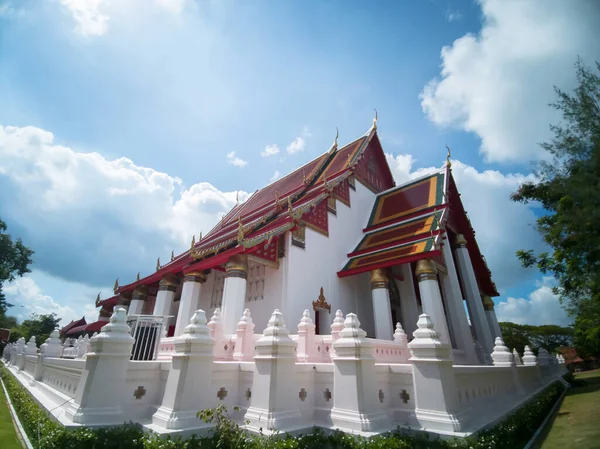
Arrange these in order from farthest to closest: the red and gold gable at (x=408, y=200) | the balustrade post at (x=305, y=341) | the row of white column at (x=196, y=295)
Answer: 1. the red and gold gable at (x=408, y=200)
2. the row of white column at (x=196, y=295)
3. the balustrade post at (x=305, y=341)

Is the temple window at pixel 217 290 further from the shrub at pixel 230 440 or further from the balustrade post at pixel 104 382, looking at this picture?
the balustrade post at pixel 104 382

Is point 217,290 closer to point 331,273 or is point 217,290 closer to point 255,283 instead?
point 255,283

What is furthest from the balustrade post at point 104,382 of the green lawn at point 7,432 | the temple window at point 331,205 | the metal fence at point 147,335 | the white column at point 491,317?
the white column at point 491,317

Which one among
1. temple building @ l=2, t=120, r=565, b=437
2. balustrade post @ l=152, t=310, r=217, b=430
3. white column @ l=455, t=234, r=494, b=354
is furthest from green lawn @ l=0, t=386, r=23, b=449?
white column @ l=455, t=234, r=494, b=354

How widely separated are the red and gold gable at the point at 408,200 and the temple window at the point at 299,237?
14.8 feet

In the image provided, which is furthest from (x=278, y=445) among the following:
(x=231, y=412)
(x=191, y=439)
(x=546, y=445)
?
(x=546, y=445)

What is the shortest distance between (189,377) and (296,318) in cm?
518

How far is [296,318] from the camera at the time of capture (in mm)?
8875

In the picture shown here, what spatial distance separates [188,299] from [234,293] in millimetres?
2474

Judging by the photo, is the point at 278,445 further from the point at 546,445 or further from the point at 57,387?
the point at 57,387

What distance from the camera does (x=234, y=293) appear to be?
28.3 feet

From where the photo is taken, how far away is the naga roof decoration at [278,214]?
30.2 ft

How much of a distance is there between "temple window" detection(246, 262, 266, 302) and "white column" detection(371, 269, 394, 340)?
362 centimetres

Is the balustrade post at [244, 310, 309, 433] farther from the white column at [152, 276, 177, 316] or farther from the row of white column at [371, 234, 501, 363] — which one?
the white column at [152, 276, 177, 316]
